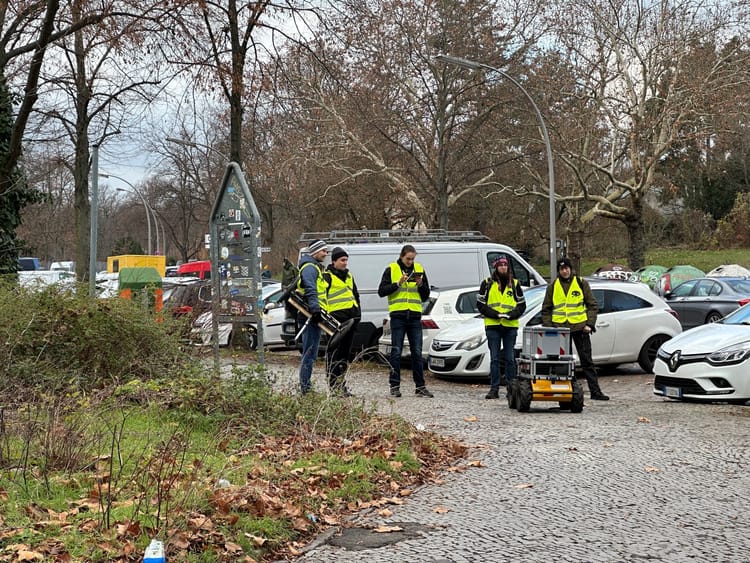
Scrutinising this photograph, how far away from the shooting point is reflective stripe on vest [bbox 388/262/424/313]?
1260cm

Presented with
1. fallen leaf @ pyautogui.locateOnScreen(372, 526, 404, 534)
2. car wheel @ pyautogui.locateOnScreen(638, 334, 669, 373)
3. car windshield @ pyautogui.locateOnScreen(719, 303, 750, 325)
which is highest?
car windshield @ pyautogui.locateOnScreen(719, 303, 750, 325)

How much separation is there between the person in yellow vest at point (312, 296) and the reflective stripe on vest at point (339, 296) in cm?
9

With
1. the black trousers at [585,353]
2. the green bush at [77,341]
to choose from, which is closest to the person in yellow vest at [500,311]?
the black trousers at [585,353]

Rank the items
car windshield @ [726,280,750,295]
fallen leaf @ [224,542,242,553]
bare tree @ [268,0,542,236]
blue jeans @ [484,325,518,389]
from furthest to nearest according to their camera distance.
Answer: bare tree @ [268,0,542,236] → car windshield @ [726,280,750,295] → blue jeans @ [484,325,518,389] → fallen leaf @ [224,542,242,553]

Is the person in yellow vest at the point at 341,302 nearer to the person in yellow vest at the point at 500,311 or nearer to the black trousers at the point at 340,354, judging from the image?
the black trousers at the point at 340,354

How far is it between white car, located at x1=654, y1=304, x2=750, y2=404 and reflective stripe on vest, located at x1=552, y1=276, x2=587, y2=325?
1.16m

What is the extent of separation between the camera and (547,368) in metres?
11.2

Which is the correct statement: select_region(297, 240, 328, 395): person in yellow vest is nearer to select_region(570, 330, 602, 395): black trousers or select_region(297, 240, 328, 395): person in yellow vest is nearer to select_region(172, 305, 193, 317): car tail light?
select_region(172, 305, 193, 317): car tail light

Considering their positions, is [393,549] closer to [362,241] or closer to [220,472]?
[220,472]

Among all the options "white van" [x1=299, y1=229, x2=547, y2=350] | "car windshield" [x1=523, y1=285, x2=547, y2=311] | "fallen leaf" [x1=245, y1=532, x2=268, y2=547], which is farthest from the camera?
"white van" [x1=299, y1=229, x2=547, y2=350]

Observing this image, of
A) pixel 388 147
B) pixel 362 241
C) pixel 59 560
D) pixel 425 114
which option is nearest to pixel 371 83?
pixel 425 114

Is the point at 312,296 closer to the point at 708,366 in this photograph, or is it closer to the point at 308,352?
the point at 308,352

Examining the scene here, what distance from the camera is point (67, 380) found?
33.4ft

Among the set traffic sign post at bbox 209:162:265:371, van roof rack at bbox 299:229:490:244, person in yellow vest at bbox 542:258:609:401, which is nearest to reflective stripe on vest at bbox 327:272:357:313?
traffic sign post at bbox 209:162:265:371
